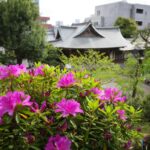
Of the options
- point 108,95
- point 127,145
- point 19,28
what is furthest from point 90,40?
point 127,145

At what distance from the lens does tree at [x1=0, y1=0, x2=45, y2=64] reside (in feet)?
42.2

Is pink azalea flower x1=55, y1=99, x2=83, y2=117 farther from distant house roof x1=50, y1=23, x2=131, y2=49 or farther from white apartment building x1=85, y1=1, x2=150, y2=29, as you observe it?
white apartment building x1=85, y1=1, x2=150, y2=29

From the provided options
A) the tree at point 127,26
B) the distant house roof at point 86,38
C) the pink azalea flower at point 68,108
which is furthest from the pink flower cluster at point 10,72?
the tree at point 127,26

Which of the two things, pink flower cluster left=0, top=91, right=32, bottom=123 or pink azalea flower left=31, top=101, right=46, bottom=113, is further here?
pink azalea flower left=31, top=101, right=46, bottom=113

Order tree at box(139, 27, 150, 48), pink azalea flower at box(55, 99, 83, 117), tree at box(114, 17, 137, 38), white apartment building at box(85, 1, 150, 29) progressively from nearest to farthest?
pink azalea flower at box(55, 99, 83, 117) < tree at box(139, 27, 150, 48) < tree at box(114, 17, 137, 38) < white apartment building at box(85, 1, 150, 29)

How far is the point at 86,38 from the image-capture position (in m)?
18.5

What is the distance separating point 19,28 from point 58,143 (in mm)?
12045

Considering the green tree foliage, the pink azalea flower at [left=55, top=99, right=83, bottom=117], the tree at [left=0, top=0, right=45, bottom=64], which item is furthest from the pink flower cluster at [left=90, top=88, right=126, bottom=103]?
the green tree foliage

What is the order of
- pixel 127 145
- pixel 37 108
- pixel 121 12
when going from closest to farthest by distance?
pixel 37 108 < pixel 127 145 < pixel 121 12

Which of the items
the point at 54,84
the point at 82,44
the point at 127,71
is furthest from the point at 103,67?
the point at 54,84

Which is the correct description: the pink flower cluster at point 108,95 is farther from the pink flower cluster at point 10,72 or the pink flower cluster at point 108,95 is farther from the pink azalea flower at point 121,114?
the pink flower cluster at point 10,72

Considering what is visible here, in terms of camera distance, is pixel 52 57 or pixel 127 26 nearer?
pixel 52 57

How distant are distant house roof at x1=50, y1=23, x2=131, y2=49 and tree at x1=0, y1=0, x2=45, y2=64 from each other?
472cm

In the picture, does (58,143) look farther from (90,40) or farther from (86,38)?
(86,38)
